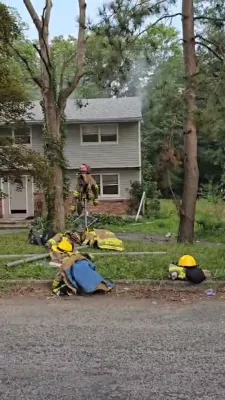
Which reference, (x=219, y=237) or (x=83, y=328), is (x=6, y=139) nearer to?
(x=219, y=237)

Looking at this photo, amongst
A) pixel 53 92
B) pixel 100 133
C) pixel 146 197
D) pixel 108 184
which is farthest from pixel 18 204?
pixel 53 92

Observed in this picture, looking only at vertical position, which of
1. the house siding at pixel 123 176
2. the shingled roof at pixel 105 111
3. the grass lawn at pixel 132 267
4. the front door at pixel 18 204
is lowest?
the grass lawn at pixel 132 267

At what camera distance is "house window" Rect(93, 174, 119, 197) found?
87.5ft

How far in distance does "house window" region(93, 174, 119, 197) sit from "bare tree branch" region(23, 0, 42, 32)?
11.1 meters

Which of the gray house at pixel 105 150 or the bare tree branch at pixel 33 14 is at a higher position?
the bare tree branch at pixel 33 14

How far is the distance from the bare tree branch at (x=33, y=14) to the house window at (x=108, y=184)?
36.3 ft

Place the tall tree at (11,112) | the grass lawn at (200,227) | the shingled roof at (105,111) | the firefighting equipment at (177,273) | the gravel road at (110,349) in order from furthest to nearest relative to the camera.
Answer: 1. the shingled roof at (105,111)
2. the grass lawn at (200,227)
3. the tall tree at (11,112)
4. the firefighting equipment at (177,273)
5. the gravel road at (110,349)

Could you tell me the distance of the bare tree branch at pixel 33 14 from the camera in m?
16.7

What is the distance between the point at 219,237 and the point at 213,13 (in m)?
6.87

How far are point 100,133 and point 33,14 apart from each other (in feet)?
34.1

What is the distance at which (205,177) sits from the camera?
4128 centimetres

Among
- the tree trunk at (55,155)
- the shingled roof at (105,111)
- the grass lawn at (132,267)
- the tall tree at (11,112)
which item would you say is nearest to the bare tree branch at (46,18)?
the tree trunk at (55,155)

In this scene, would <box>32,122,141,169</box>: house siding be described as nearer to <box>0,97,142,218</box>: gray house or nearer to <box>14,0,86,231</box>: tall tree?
<box>0,97,142,218</box>: gray house

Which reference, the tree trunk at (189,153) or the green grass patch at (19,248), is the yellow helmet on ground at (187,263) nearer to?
the green grass patch at (19,248)
